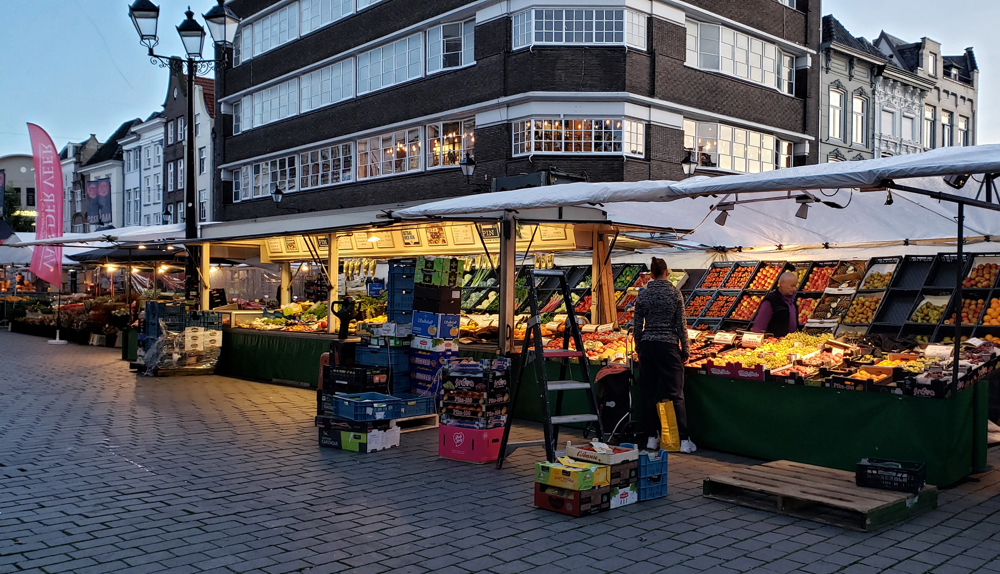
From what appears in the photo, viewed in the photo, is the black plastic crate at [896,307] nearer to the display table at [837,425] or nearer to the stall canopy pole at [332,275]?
the display table at [837,425]

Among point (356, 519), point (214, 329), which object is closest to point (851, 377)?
point (356, 519)

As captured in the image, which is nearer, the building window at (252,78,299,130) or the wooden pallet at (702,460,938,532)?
the wooden pallet at (702,460,938,532)

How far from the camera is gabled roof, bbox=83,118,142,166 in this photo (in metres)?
59.5

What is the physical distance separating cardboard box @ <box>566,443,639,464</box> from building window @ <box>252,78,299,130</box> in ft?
99.0

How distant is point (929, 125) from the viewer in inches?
1447

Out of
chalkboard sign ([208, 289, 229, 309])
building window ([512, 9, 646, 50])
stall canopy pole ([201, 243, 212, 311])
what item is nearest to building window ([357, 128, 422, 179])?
building window ([512, 9, 646, 50])

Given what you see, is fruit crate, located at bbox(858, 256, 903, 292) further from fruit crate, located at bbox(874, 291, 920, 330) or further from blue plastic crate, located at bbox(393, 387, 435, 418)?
blue plastic crate, located at bbox(393, 387, 435, 418)

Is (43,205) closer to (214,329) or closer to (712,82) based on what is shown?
(214,329)

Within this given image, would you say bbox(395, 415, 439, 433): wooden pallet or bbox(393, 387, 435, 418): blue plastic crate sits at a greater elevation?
bbox(393, 387, 435, 418): blue plastic crate

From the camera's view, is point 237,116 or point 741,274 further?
point 237,116

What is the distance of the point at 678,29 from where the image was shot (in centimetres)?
2528

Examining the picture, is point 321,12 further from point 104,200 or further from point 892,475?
point 892,475

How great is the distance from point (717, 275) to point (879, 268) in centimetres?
289

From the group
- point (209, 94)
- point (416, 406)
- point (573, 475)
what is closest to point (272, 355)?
point (416, 406)
